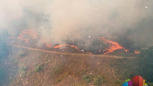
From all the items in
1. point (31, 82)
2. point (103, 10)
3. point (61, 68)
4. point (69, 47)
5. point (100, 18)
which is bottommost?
point (31, 82)

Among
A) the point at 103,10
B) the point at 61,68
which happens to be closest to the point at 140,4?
the point at 103,10

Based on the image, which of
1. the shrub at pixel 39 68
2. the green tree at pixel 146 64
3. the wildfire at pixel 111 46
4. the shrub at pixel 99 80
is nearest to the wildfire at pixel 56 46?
the wildfire at pixel 111 46

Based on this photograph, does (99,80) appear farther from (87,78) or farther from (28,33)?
(28,33)

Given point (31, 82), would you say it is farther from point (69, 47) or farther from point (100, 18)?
point (100, 18)

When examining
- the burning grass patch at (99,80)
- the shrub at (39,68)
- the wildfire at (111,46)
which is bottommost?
the burning grass patch at (99,80)

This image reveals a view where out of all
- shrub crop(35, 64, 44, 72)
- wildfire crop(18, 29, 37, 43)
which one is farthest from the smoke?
shrub crop(35, 64, 44, 72)

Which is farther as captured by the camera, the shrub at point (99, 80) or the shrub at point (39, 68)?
the shrub at point (39, 68)

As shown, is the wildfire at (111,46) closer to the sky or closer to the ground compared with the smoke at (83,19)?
closer to the ground

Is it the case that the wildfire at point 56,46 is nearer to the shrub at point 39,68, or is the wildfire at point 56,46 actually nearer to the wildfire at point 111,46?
the wildfire at point 111,46

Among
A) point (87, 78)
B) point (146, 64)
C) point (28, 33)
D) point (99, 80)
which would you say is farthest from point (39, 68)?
point (146, 64)
